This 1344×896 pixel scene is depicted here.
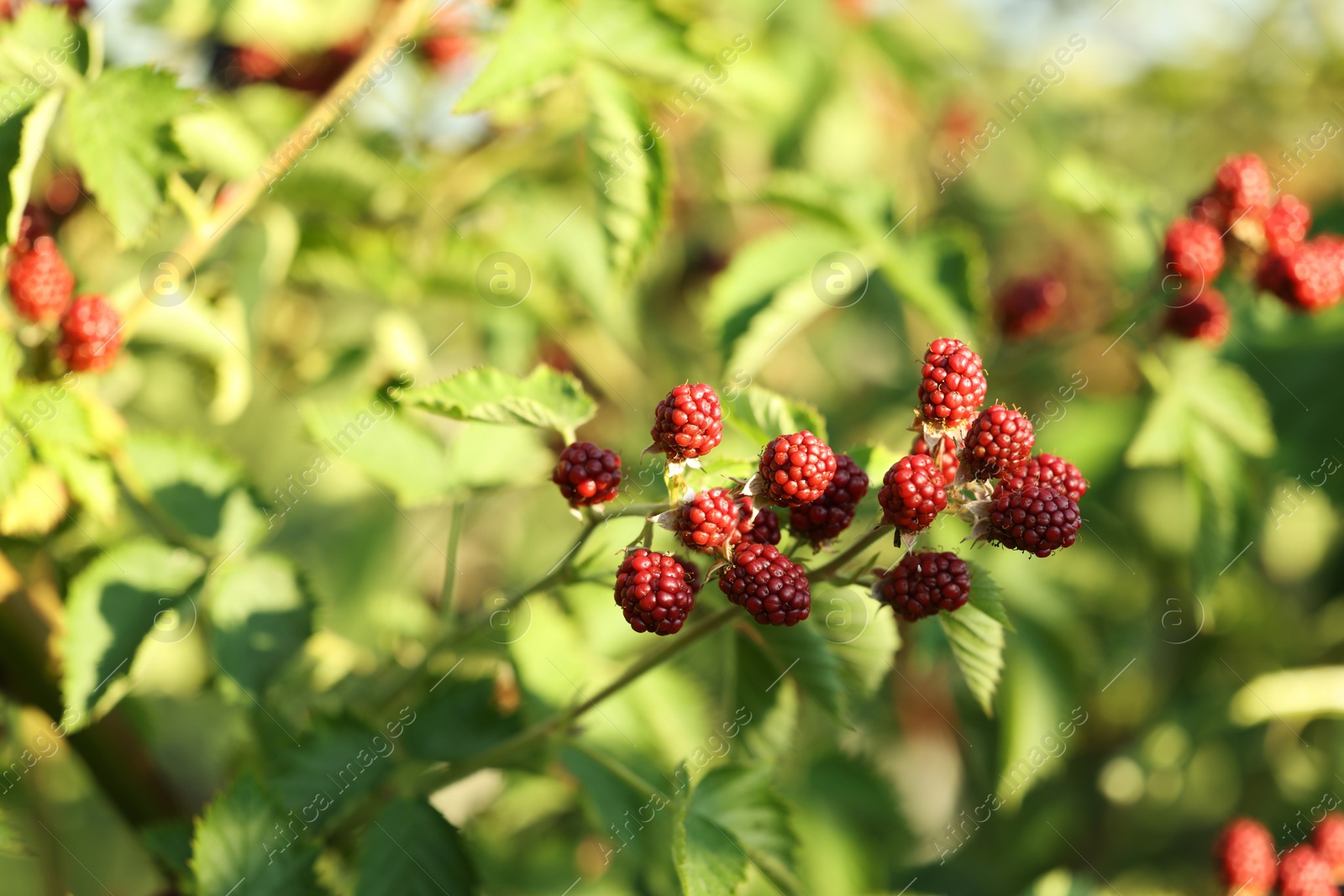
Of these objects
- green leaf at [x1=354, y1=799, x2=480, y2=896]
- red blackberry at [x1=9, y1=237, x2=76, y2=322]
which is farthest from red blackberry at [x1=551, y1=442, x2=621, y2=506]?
red blackberry at [x1=9, y1=237, x2=76, y2=322]

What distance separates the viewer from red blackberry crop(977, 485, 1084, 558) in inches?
42.9

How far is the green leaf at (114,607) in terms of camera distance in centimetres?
146

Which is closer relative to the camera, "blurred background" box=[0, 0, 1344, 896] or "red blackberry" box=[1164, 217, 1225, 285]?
"blurred background" box=[0, 0, 1344, 896]

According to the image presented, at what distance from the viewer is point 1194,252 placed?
1.82m

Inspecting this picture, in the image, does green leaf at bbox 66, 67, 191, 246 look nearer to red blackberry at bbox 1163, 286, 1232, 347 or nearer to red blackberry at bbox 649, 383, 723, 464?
red blackberry at bbox 649, 383, 723, 464

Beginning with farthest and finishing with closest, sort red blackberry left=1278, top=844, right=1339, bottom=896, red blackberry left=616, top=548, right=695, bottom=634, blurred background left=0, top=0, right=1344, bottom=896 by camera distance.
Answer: red blackberry left=1278, top=844, right=1339, bottom=896 → blurred background left=0, top=0, right=1344, bottom=896 → red blackberry left=616, top=548, right=695, bottom=634

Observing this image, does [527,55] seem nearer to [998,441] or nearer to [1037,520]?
[998,441]

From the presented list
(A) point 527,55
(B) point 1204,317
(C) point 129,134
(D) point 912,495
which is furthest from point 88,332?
(B) point 1204,317

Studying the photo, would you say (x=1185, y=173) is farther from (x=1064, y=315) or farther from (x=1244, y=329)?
(x=1244, y=329)

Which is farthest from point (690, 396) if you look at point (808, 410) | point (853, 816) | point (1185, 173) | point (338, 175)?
point (1185, 173)

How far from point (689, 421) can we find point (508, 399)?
261 millimetres

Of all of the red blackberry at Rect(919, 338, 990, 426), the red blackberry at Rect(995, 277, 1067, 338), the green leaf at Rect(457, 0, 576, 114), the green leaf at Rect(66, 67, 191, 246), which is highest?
the green leaf at Rect(66, 67, 191, 246)

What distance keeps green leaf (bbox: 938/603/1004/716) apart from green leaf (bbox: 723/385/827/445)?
0.31m

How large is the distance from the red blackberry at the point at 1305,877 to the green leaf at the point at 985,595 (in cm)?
105
